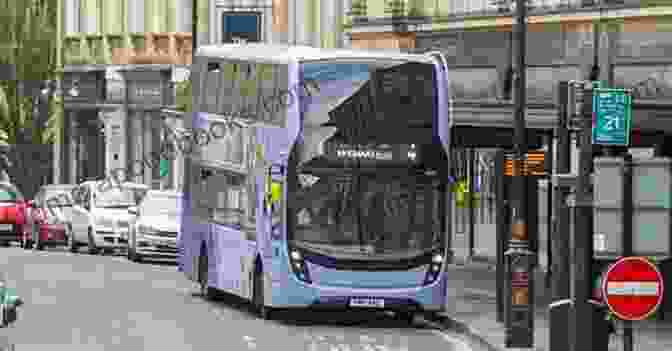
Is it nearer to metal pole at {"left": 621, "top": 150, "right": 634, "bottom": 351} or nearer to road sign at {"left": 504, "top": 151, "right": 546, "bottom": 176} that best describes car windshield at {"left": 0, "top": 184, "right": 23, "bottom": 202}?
road sign at {"left": 504, "top": 151, "right": 546, "bottom": 176}

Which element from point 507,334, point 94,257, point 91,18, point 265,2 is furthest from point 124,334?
point 91,18

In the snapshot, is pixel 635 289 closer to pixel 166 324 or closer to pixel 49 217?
pixel 166 324

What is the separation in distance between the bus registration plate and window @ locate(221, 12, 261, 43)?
130 ft

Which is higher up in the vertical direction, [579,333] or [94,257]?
[579,333]

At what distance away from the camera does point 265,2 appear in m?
69.6

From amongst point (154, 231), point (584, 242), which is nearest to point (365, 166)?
point (584, 242)

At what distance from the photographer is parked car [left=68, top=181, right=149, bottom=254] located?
166 feet

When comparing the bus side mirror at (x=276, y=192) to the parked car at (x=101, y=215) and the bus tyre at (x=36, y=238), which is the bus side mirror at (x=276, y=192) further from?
the bus tyre at (x=36, y=238)

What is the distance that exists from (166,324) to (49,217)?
81.3ft

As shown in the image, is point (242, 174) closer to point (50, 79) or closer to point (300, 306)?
point (300, 306)

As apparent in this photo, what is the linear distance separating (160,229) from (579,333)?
1113 inches

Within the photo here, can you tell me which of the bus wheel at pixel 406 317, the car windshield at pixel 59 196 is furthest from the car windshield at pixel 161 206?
the bus wheel at pixel 406 317

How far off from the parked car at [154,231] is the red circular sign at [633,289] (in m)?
30.2

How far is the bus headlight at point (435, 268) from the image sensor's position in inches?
1167
